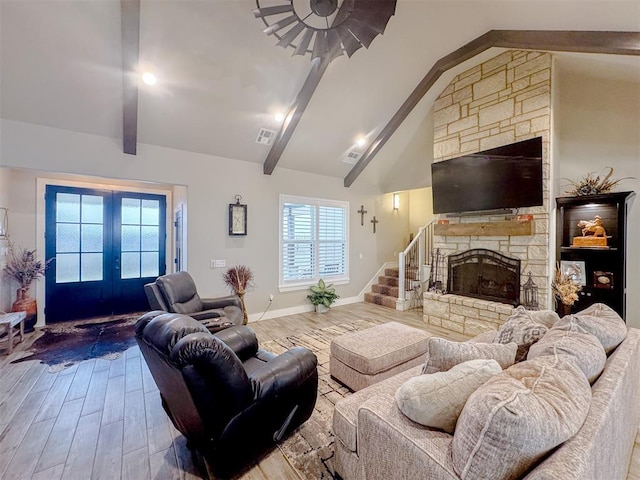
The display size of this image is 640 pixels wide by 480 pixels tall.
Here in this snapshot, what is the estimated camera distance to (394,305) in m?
5.75

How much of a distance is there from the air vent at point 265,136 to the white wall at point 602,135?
403 cm

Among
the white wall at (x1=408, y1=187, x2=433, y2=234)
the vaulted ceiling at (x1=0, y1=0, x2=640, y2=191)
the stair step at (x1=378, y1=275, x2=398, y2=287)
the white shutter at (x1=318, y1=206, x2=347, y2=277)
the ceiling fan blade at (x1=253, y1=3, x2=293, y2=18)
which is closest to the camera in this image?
the ceiling fan blade at (x1=253, y1=3, x2=293, y2=18)

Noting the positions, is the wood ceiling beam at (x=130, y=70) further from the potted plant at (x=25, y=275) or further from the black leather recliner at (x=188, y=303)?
the potted plant at (x=25, y=275)

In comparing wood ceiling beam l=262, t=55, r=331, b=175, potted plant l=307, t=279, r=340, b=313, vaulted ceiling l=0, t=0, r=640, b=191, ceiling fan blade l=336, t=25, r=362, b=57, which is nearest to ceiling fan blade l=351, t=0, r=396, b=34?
ceiling fan blade l=336, t=25, r=362, b=57

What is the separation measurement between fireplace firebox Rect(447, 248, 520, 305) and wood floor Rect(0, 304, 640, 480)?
223cm

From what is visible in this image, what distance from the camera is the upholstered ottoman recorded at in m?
2.39

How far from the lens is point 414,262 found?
6449mm

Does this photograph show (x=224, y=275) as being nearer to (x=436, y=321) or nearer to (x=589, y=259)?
(x=436, y=321)

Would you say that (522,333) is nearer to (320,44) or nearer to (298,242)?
(320,44)

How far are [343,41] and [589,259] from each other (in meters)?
4.03

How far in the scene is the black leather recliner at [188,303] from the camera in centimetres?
322

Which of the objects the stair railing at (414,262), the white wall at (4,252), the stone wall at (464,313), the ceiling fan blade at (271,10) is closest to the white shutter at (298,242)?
the stair railing at (414,262)

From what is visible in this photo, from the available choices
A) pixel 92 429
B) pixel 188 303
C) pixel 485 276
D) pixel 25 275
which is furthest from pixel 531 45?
pixel 25 275

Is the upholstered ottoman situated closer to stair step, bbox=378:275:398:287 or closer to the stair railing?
the stair railing
